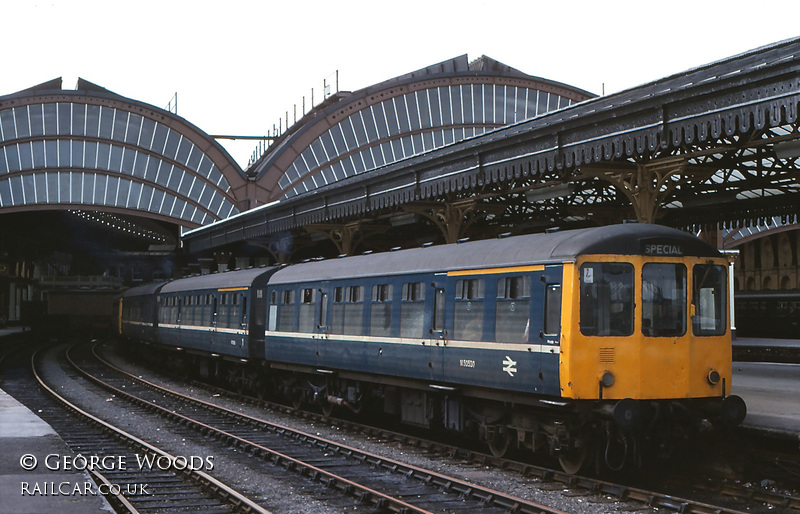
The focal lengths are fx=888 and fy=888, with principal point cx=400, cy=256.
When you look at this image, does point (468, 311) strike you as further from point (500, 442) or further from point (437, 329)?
point (500, 442)

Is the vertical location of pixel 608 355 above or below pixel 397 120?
below

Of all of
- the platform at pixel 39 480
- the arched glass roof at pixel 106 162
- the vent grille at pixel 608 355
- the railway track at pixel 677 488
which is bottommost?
the railway track at pixel 677 488

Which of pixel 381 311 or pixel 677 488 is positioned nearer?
pixel 677 488

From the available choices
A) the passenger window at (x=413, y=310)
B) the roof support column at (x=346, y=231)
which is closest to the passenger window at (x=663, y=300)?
the passenger window at (x=413, y=310)

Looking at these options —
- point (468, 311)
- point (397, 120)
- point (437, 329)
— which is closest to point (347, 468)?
point (437, 329)

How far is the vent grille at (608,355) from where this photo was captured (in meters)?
11.6

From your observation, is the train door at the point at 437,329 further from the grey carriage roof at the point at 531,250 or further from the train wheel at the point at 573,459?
the train wheel at the point at 573,459

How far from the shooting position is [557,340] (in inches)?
460

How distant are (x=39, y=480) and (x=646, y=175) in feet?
37.0

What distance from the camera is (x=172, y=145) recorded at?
194ft

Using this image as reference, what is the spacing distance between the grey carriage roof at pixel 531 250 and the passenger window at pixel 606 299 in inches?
9.4

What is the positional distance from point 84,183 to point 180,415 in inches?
1567

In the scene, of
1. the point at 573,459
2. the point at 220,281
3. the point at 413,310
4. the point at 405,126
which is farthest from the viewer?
the point at 405,126

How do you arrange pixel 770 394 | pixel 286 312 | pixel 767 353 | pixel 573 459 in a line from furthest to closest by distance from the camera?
pixel 767 353 → pixel 286 312 → pixel 770 394 → pixel 573 459
